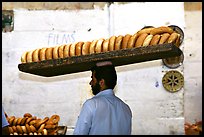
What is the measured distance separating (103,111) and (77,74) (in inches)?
85.4

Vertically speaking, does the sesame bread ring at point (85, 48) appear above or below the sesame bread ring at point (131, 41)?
below

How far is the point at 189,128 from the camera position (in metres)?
4.60

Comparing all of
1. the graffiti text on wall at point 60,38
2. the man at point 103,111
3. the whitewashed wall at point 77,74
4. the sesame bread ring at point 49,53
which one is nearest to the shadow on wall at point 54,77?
the whitewashed wall at point 77,74

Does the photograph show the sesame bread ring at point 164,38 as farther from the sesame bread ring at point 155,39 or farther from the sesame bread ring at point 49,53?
the sesame bread ring at point 49,53

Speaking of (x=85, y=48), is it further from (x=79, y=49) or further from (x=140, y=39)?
(x=140, y=39)

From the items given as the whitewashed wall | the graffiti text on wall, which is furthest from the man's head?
the graffiti text on wall

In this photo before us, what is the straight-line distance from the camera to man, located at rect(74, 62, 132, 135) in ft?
8.74

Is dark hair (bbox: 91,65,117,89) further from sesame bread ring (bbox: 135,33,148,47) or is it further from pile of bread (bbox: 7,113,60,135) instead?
pile of bread (bbox: 7,113,60,135)

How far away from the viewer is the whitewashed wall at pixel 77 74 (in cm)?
472

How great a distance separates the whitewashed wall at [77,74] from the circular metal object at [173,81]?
0.05 metres

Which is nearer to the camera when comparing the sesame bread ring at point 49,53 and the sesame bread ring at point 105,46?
the sesame bread ring at point 105,46

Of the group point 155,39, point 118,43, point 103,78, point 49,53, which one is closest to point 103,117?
point 103,78

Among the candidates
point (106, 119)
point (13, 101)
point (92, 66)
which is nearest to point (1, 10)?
point (13, 101)

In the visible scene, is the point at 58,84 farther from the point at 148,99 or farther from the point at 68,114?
the point at 148,99
